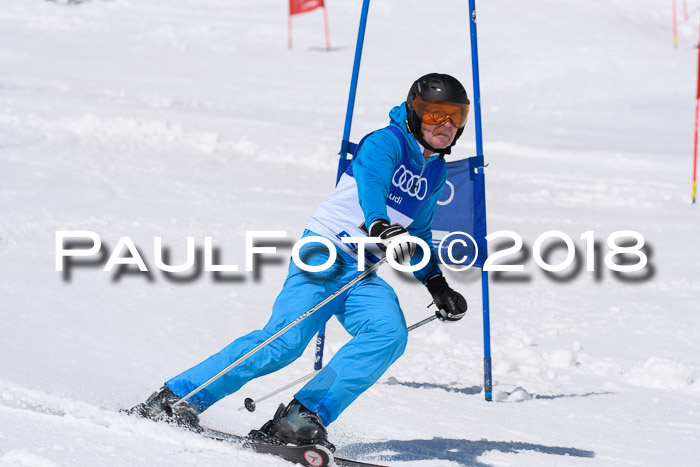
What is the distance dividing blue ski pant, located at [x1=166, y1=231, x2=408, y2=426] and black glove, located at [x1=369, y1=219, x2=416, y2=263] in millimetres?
270

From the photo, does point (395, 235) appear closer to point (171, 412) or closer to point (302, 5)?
point (171, 412)

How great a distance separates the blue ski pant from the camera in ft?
11.3

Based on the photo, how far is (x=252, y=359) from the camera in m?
3.53

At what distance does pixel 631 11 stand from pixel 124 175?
68.6ft

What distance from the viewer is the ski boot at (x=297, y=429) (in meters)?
3.38

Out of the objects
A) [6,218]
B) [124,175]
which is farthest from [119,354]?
[124,175]


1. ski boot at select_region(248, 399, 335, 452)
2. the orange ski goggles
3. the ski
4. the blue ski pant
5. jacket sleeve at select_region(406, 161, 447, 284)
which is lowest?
the ski

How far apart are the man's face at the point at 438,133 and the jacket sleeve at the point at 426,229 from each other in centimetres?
18

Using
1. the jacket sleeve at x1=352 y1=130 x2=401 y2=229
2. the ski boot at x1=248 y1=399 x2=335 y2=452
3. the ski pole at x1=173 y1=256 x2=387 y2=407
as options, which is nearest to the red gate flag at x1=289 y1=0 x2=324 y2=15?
the jacket sleeve at x1=352 y1=130 x2=401 y2=229

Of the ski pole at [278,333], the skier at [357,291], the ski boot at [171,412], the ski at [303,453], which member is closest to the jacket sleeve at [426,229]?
the skier at [357,291]

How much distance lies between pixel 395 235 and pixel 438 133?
581 millimetres

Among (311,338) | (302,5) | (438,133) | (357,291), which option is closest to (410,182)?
(438,133)

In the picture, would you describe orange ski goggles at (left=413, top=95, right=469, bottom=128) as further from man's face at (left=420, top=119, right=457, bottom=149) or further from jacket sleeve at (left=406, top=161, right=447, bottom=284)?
jacket sleeve at (left=406, top=161, right=447, bottom=284)

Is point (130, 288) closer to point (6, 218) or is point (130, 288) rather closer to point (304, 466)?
point (6, 218)
